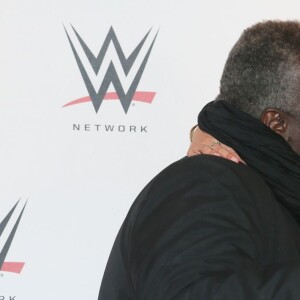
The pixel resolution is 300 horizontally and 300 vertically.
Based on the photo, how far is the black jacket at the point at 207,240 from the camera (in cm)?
85

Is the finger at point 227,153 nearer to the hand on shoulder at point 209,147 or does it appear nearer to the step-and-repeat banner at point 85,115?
the hand on shoulder at point 209,147

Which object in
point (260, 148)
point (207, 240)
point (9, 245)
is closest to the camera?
point (207, 240)

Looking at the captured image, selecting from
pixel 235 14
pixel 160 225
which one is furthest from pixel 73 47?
Result: pixel 160 225

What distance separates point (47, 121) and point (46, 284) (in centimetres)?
34

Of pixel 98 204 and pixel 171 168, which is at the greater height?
pixel 171 168

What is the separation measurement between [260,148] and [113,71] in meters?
0.64

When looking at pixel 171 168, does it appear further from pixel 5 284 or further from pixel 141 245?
pixel 5 284

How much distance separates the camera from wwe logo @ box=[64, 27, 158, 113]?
5.34 feet

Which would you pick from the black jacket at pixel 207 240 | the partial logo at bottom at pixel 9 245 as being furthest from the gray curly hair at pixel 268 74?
the partial logo at bottom at pixel 9 245

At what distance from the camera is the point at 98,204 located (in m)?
1.62

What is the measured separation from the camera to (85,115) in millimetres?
1621

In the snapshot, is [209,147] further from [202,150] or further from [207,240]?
[207,240]

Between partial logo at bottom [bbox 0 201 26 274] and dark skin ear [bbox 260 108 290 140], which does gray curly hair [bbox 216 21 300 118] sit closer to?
dark skin ear [bbox 260 108 290 140]

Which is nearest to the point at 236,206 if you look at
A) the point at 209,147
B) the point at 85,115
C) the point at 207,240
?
the point at 207,240
